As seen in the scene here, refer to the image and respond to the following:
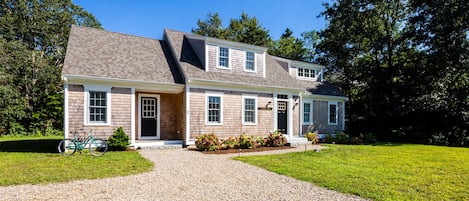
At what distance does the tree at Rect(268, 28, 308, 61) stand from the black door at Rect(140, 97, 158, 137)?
68.2 ft

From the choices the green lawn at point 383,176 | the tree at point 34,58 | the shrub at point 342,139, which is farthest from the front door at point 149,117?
the tree at point 34,58

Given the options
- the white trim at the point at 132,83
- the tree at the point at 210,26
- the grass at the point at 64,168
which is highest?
the tree at the point at 210,26

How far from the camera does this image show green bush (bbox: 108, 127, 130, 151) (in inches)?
411

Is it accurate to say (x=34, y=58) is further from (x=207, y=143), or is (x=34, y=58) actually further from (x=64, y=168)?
(x=64, y=168)

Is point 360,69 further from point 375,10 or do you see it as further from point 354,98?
point 375,10

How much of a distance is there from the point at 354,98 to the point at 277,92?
11.9 m

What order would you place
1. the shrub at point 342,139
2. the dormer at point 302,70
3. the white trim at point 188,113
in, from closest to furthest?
the white trim at point 188,113 < the shrub at point 342,139 < the dormer at point 302,70

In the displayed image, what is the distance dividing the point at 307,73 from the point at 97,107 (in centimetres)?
1404

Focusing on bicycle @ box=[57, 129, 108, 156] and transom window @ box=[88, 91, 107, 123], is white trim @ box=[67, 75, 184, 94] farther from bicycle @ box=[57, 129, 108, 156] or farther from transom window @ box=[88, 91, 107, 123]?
bicycle @ box=[57, 129, 108, 156]

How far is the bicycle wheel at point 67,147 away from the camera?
9658mm

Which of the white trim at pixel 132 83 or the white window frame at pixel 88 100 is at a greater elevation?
the white trim at pixel 132 83

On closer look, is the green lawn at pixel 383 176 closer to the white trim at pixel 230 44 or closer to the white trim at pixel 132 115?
the white trim at pixel 132 115

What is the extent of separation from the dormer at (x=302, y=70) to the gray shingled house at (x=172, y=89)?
2.48 m

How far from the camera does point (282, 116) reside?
15.4m
